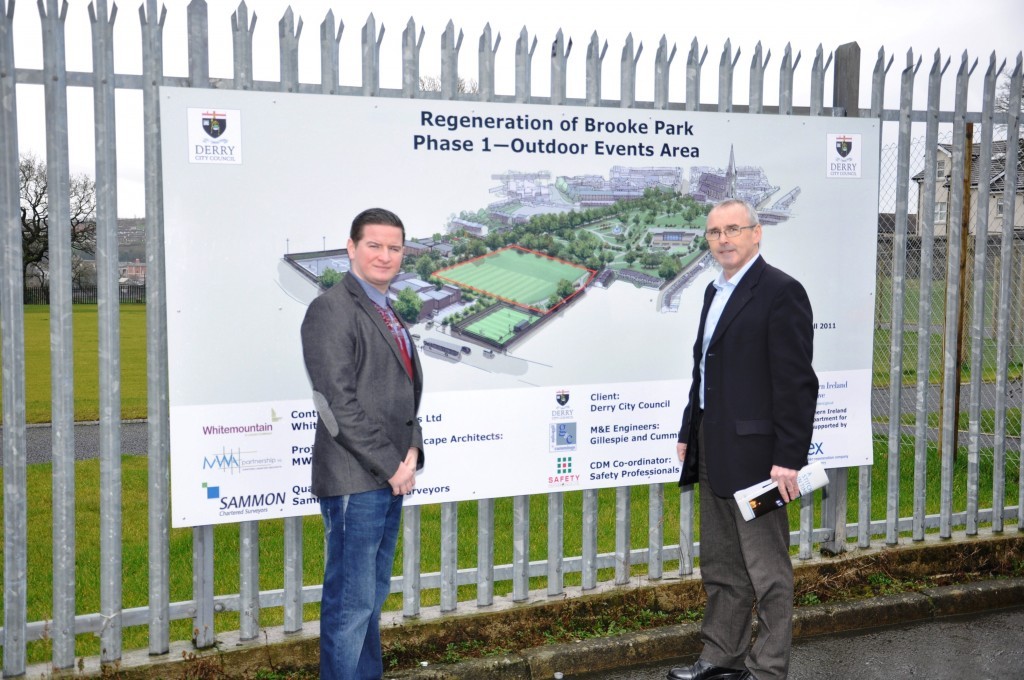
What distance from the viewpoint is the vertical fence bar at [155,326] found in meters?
3.99

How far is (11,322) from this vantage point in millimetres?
3893

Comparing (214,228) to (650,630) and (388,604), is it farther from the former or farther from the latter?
(650,630)

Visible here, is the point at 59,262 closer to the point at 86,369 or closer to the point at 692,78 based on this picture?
the point at 692,78

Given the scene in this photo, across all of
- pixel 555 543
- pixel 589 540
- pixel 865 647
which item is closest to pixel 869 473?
pixel 865 647

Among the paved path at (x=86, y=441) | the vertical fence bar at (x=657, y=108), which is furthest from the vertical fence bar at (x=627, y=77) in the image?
the paved path at (x=86, y=441)

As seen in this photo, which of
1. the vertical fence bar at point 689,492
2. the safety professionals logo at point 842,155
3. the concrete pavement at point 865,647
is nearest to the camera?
the concrete pavement at point 865,647

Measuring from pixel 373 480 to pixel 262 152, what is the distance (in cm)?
149

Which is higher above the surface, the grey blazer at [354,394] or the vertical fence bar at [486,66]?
the vertical fence bar at [486,66]

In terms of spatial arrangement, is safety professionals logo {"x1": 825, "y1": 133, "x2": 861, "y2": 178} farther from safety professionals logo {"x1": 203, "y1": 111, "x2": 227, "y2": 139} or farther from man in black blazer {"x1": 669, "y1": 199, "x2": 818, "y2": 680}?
safety professionals logo {"x1": 203, "y1": 111, "x2": 227, "y2": 139}

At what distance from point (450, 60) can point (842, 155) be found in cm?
221

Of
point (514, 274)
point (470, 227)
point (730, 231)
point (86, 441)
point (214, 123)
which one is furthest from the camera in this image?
point (86, 441)

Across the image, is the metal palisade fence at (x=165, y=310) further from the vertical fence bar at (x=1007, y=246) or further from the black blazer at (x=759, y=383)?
the black blazer at (x=759, y=383)

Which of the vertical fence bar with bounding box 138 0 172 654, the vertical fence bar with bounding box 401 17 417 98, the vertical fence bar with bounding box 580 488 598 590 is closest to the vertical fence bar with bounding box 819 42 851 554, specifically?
the vertical fence bar with bounding box 580 488 598 590

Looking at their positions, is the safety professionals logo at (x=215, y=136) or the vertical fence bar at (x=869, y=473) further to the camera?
the vertical fence bar at (x=869, y=473)
